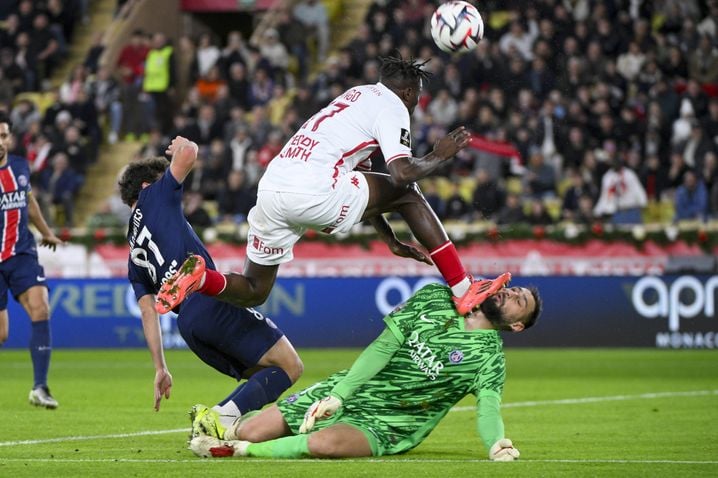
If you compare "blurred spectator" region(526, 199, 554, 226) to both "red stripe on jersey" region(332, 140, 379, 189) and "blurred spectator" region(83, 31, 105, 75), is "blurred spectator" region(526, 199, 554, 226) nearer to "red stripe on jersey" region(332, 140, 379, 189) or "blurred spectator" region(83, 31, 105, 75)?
"blurred spectator" region(83, 31, 105, 75)

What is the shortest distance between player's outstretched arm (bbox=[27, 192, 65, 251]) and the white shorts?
10.9ft

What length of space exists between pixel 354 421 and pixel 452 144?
1918 mm

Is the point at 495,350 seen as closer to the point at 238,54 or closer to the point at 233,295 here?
the point at 233,295

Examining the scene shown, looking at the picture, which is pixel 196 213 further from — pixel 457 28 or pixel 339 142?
pixel 339 142

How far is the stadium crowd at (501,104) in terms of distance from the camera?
20438 mm

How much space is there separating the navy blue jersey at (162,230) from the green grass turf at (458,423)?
1.14 m

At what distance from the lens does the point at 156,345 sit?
8.41 meters

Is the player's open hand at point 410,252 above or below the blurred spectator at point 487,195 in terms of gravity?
above

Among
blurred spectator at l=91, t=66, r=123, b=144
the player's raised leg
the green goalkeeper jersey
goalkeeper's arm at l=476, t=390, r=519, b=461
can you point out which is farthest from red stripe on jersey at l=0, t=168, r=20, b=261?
blurred spectator at l=91, t=66, r=123, b=144

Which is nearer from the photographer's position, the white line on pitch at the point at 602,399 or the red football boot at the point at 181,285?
the red football boot at the point at 181,285

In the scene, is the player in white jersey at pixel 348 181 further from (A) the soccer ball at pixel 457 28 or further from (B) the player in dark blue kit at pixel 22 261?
(B) the player in dark blue kit at pixel 22 261

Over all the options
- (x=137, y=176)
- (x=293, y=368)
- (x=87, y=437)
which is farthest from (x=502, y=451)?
(x=87, y=437)

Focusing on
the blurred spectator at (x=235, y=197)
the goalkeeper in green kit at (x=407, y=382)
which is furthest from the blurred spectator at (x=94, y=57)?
the goalkeeper in green kit at (x=407, y=382)

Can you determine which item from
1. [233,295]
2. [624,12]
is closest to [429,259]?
[233,295]
